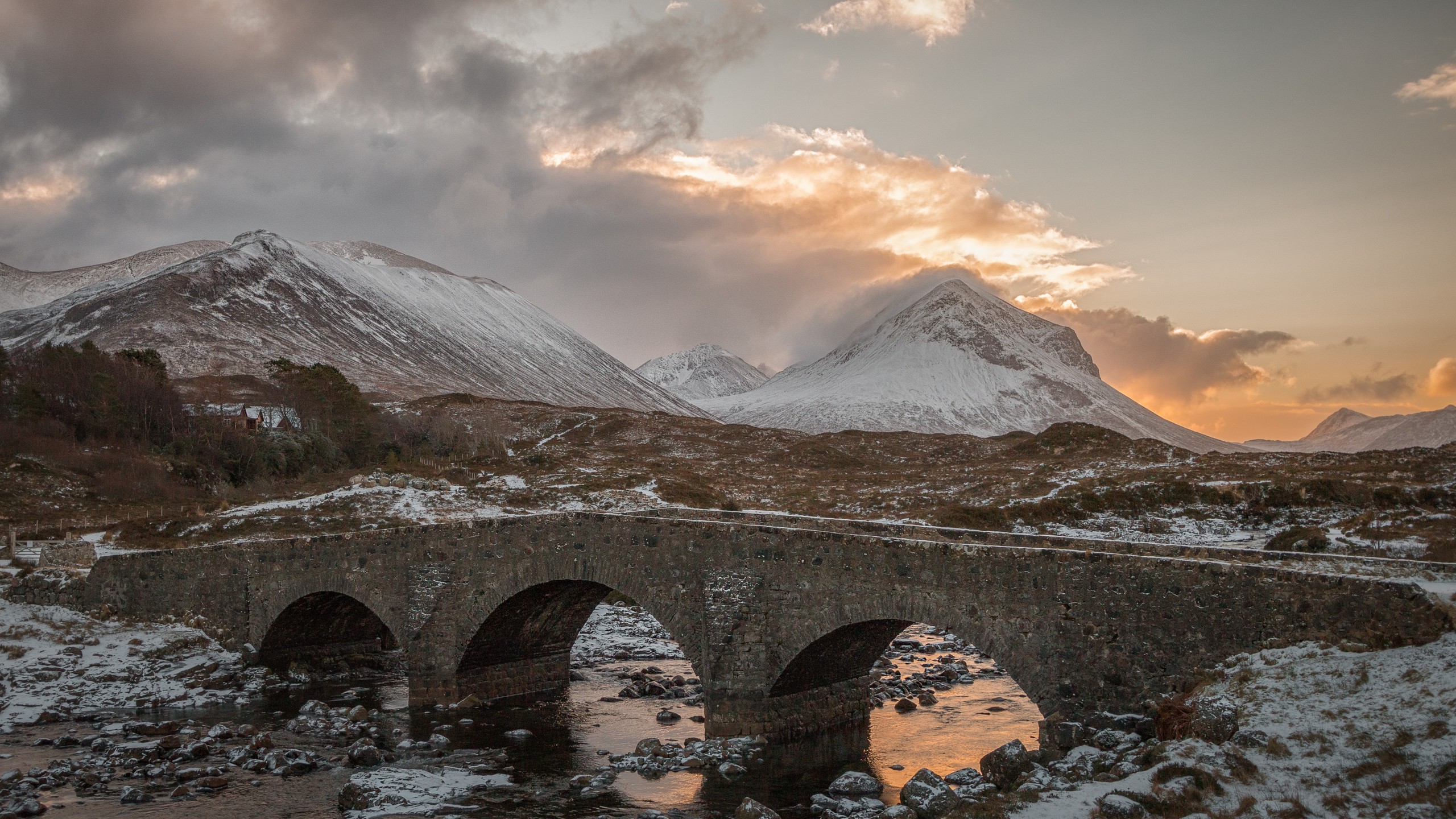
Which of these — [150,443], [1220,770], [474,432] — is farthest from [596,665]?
[474,432]

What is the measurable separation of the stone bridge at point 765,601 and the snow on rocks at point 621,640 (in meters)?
4.46

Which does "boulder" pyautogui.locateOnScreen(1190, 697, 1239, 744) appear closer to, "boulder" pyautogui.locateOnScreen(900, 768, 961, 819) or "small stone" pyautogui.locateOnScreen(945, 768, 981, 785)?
"boulder" pyautogui.locateOnScreen(900, 768, 961, 819)

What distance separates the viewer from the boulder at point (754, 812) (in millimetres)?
18625

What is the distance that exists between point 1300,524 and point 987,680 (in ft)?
54.7

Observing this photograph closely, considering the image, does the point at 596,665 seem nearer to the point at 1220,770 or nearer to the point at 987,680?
the point at 987,680

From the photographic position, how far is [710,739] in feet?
77.5

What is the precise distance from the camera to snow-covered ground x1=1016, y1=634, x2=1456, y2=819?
12.0m

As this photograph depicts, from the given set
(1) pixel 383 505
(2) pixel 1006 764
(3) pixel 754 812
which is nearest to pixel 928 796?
(2) pixel 1006 764

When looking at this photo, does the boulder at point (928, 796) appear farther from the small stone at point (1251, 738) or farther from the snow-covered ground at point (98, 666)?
the snow-covered ground at point (98, 666)

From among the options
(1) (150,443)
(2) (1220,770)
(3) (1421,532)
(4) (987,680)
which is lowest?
(4) (987,680)

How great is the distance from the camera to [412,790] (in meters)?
21.7

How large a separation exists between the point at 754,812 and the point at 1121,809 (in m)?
7.57

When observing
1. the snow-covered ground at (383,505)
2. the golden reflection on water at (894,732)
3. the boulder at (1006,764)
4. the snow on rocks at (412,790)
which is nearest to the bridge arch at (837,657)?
the golden reflection on water at (894,732)

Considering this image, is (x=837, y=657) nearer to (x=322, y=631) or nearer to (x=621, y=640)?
(x=621, y=640)
